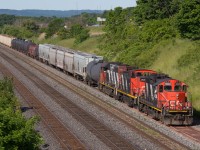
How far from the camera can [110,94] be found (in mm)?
40312

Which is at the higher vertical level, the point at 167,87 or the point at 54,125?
the point at 167,87

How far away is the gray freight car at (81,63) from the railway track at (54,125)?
9012mm

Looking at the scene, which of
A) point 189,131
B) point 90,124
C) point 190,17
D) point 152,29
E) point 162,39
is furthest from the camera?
point 152,29

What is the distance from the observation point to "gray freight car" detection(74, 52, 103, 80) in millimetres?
49656

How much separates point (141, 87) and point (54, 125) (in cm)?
750

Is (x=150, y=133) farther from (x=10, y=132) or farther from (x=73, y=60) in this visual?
(x=73, y=60)

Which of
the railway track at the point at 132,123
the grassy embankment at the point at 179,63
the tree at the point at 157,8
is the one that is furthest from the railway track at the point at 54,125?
the tree at the point at 157,8

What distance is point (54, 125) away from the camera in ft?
91.8

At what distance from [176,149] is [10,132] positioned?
10379 millimetres

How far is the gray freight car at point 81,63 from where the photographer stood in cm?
4966

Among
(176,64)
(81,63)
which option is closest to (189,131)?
(176,64)

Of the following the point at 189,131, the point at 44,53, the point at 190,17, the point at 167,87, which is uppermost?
the point at 190,17

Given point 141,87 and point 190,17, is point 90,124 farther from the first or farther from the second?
point 190,17

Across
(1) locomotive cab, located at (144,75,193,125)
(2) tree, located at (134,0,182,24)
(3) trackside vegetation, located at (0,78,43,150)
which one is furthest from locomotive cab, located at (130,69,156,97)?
(2) tree, located at (134,0,182,24)
